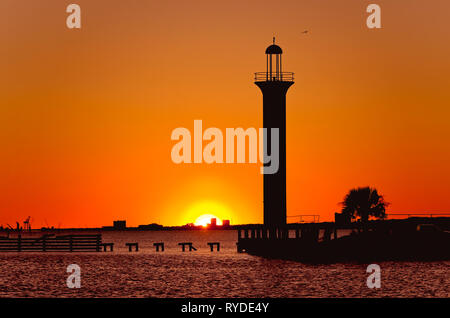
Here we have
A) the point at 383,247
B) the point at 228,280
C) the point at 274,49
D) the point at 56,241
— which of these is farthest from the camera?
the point at 56,241

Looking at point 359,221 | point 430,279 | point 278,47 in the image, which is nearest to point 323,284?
point 430,279

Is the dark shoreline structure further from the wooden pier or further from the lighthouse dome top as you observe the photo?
the wooden pier

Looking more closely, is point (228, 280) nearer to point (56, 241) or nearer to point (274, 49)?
point (274, 49)

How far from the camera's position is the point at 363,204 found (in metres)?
110

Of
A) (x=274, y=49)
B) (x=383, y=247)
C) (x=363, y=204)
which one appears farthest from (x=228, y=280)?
(x=363, y=204)

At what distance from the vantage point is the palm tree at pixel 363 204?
110 metres

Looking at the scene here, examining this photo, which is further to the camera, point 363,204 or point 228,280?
point 363,204

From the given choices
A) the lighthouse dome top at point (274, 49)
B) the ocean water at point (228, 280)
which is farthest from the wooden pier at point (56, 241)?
the lighthouse dome top at point (274, 49)

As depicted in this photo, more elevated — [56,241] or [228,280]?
[56,241]

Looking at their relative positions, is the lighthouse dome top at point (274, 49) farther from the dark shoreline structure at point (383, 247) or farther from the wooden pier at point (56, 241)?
the wooden pier at point (56, 241)

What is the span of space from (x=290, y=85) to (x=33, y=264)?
102 feet

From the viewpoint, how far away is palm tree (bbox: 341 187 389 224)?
110m

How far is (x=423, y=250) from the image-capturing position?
78.5 meters
